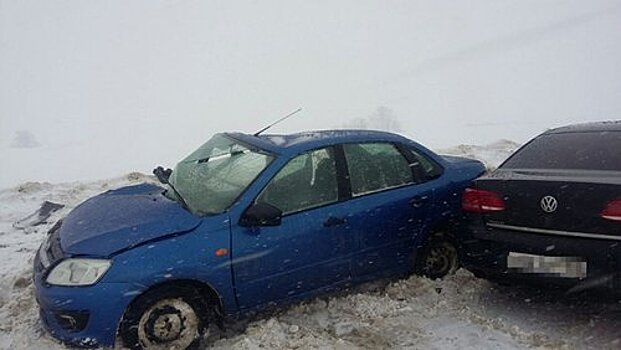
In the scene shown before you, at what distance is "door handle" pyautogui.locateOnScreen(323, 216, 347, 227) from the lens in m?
4.07

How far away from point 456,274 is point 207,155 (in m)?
2.69

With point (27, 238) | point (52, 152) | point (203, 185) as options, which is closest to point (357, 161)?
point (203, 185)

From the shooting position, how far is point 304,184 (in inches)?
163

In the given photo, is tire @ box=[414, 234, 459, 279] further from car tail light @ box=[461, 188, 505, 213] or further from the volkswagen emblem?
the volkswagen emblem

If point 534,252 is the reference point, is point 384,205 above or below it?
above

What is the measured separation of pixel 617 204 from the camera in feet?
11.1

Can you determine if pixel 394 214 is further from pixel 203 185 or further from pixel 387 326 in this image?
pixel 203 185

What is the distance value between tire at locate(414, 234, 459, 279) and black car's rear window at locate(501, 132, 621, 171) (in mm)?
970

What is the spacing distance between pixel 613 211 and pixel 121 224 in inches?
136

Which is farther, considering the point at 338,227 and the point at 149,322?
the point at 338,227

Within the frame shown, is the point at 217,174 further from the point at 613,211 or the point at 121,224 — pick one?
the point at 613,211

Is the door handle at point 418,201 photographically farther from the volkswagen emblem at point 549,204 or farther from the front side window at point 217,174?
the front side window at point 217,174

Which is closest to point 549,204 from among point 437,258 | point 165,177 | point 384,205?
point 384,205

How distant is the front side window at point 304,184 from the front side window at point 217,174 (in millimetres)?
173
